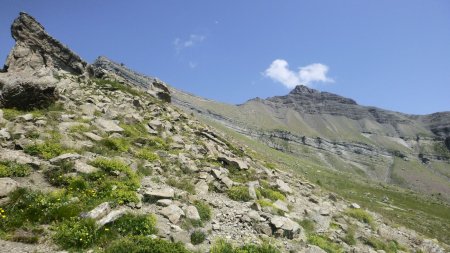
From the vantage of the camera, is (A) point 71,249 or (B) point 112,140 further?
(B) point 112,140

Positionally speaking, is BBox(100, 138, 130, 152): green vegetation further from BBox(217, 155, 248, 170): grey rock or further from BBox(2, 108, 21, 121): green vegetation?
BBox(217, 155, 248, 170): grey rock

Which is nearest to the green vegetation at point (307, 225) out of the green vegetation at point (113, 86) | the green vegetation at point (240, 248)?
the green vegetation at point (240, 248)

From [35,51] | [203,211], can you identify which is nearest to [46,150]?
[203,211]

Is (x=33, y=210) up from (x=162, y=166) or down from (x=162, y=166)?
down

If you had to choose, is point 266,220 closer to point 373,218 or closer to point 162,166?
point 162,166

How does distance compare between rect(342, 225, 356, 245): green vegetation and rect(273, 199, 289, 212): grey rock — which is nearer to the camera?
rect(342, 225, 356, 245): green vegetation

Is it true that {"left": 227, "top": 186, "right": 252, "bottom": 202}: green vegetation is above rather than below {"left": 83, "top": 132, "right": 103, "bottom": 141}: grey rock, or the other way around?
below

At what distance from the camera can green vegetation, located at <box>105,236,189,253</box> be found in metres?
11.3

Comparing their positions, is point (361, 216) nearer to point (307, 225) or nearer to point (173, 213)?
point (307, 225)

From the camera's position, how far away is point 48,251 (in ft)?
35.7

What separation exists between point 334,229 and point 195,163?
366 inches

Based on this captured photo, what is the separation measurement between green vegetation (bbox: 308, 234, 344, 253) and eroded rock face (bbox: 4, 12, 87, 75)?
29.4 metres

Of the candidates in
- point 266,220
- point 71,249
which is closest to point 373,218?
point 266,220

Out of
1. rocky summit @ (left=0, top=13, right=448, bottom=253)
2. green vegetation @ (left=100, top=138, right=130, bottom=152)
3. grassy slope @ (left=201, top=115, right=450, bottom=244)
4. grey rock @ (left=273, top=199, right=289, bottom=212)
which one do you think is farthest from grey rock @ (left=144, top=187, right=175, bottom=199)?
grassy slope @ (left=201, top=115, right=450, bottom=244)
